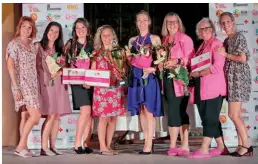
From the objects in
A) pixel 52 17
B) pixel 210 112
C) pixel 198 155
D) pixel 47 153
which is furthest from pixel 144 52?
pixel 47 153

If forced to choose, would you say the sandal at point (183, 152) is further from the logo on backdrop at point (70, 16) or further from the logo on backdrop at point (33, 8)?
the logo on backdrop at point (33, 8)

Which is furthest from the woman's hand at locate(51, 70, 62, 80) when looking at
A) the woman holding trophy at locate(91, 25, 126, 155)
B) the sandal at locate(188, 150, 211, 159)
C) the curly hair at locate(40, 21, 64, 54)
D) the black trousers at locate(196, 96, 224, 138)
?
the sandal at locate(188, 150, 211, 159)

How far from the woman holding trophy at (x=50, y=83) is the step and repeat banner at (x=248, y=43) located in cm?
196

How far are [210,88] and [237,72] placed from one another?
1.10ft

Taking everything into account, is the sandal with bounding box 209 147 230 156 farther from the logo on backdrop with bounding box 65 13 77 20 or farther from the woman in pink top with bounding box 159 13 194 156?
the logo on backdrop with bounding box 65 13 77 20

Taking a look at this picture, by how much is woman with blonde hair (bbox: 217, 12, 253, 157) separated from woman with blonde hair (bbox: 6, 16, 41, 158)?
2043 mm

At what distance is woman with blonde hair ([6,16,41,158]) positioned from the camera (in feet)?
15.3

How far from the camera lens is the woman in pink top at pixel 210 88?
4543 mm

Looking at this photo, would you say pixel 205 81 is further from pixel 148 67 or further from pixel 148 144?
pixel 148 144

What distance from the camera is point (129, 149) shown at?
5.34m

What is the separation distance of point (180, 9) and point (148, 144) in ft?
8.25

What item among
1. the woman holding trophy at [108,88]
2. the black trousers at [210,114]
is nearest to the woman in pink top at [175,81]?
the black trousers at [210,114]

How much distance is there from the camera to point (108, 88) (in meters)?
4.77

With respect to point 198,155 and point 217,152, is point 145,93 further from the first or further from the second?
point 217,152
